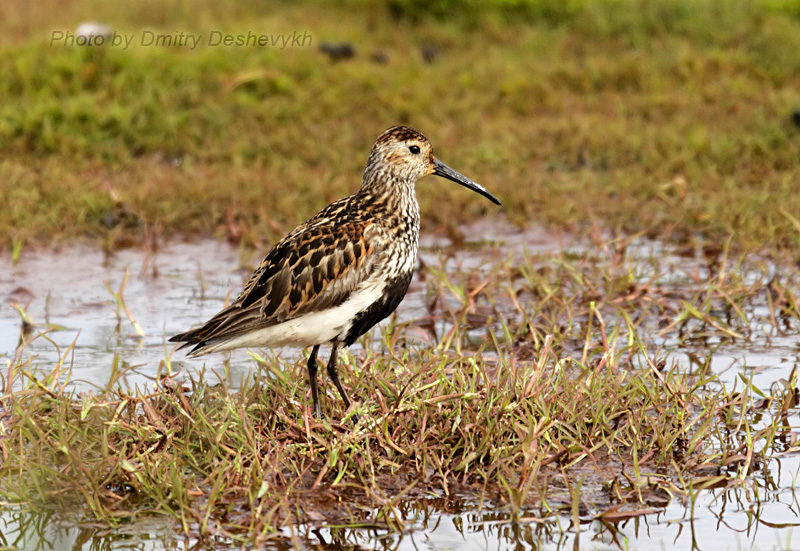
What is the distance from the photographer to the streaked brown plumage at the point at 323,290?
5.30m

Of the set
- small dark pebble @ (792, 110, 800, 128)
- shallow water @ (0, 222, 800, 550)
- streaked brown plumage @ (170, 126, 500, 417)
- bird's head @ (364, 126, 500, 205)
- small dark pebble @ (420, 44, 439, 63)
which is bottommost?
shallow water @ (0, 222, 800, 550)

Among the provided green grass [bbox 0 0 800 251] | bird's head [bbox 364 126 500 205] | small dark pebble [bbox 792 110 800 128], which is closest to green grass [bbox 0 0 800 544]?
green grass [bbox 0 0 800 251]

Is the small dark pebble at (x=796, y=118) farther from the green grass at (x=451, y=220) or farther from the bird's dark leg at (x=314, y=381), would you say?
the bird's dark leg at (x=314, y=381)

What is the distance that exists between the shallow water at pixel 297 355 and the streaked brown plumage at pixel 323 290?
51 centimetres

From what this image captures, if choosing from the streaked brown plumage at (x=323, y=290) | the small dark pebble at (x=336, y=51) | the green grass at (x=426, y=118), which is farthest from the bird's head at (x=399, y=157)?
the small dark pebble at (x=336, y=51)

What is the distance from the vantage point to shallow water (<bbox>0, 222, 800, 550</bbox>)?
440cm

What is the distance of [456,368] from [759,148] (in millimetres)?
5768

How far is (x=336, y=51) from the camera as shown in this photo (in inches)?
487

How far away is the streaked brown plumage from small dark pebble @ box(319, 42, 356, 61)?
23.1 ft

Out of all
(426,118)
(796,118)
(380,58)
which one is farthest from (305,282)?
(380,58)

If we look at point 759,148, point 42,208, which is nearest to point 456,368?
point 42,208

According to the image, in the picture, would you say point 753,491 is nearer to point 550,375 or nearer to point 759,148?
point 550,375

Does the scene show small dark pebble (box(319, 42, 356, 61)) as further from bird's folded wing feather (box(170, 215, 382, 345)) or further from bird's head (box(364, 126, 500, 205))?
bird's folded wing feather (box(170, 215, 382, 345))

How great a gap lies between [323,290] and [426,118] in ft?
20.2
